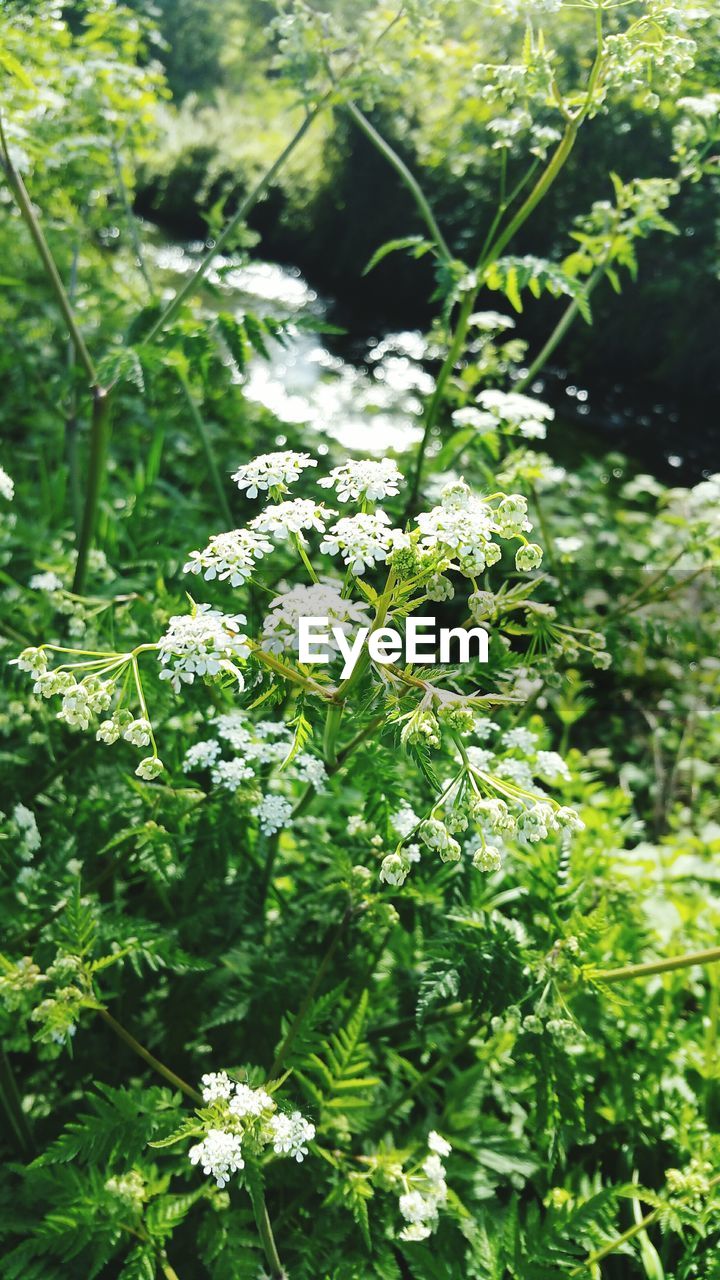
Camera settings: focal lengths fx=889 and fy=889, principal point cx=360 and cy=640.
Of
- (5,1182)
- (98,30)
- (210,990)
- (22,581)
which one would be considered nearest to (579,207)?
(98,30)

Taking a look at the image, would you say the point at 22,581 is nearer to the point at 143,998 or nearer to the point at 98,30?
the point at 143,998

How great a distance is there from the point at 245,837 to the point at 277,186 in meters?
10.9

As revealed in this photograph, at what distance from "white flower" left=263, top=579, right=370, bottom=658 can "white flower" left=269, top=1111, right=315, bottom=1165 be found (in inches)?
28.6

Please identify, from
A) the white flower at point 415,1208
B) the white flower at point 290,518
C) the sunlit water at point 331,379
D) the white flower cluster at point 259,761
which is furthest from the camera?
the sunlit water at point 331,379

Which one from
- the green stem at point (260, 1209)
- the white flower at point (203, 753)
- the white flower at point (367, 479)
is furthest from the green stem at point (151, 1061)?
the white flower at point (367, 479)

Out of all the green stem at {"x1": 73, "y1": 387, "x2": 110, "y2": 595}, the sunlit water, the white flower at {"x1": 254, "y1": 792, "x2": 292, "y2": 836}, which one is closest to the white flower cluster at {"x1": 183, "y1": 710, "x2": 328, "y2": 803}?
the white flower at {"x1": 254, "y1": 792, "x2": 292, "y2": 836}

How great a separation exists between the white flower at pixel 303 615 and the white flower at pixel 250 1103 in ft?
2.24

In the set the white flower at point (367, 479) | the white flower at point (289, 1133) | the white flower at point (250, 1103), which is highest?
the white flower at point (367, 479)

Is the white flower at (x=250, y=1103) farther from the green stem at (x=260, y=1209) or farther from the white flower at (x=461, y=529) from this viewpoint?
the white flower at (x=461, y=529)

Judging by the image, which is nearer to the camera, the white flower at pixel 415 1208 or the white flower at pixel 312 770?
the white flower at pixel 415 1208

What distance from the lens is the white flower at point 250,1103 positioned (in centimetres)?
133

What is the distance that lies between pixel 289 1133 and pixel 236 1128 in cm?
11

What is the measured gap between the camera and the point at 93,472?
2586 mm

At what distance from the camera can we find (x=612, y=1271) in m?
2.29
